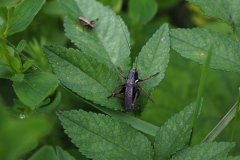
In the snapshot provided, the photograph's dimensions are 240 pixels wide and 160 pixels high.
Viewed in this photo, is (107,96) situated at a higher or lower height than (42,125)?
lower

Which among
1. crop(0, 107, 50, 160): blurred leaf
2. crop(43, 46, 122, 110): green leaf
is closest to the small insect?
crop(43, 46, 122, 110): green leaf

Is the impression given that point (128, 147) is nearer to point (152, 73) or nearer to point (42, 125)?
point (152, 73)

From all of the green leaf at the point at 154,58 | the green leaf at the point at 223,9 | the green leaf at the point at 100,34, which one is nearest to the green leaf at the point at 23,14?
the green leaf at the point at 100,34

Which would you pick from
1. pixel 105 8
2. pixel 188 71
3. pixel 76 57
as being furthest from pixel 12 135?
pixel 188 71

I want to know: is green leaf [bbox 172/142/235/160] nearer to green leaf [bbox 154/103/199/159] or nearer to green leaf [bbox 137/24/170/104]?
green leaf [bbox 154/103/199/159]

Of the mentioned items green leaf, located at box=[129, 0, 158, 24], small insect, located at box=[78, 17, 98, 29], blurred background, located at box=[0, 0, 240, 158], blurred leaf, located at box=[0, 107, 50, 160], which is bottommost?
blurred background, located at box=[0, 0, 240, 158]

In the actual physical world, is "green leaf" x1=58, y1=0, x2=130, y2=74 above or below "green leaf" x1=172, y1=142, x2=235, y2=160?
above

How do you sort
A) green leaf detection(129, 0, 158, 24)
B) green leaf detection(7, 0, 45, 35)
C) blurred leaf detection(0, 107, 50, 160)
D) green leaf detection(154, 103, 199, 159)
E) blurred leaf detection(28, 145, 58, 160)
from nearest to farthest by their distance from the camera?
blurred leaf detection(0, 107, 50, 160) → blurred leaf detection(28, 145, 58, 160) → green leaf detection(154, 103, 199, 159) → green leaf detection(7, 0, 45, 35) → green leaf detection(129, 0, 158, 24)
